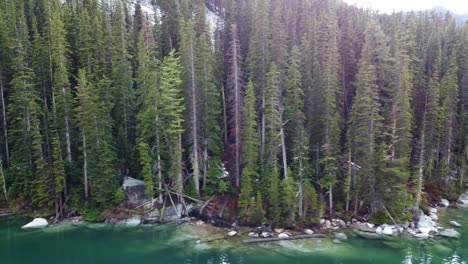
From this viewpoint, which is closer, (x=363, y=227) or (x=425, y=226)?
(x=363, y=227)

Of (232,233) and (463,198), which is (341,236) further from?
(463,198)

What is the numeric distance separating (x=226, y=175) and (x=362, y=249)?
1582 cm

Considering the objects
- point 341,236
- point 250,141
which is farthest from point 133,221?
point 341,236

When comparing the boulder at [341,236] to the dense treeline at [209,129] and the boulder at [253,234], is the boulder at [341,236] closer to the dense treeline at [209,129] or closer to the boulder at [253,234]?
the dense treeline at [209,129]

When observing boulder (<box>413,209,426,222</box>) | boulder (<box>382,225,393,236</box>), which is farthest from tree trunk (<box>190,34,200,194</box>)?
boulder (<box>413,209,426,222</box>)

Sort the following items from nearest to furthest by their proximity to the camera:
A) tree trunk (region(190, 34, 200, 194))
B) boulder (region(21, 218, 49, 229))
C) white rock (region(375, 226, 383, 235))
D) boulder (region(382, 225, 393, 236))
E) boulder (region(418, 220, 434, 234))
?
1. boulder (region(21, 218, 49, 229))
2. boulder (region(382, 225, 393, 236))
3. white rock (region(375, 226, 383, 235))
4. boulder (region(418, 220, 434, 234))
5. tree trunk (region(190, 34, 200, 194))

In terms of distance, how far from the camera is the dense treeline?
124 feet

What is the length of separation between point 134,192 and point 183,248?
983 cm

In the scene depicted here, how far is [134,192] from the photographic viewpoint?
39.1 meters

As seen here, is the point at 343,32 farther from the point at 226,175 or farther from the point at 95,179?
the point at 95,179

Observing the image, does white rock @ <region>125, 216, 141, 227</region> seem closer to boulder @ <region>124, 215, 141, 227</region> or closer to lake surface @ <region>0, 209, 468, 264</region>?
boulder @ <region>124, 215, 141, 227</region>

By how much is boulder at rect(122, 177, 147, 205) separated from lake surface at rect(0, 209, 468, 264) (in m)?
3.53

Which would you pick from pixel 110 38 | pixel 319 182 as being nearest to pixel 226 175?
pixel 319 182

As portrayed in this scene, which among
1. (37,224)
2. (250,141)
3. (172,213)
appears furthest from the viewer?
(172,213)
